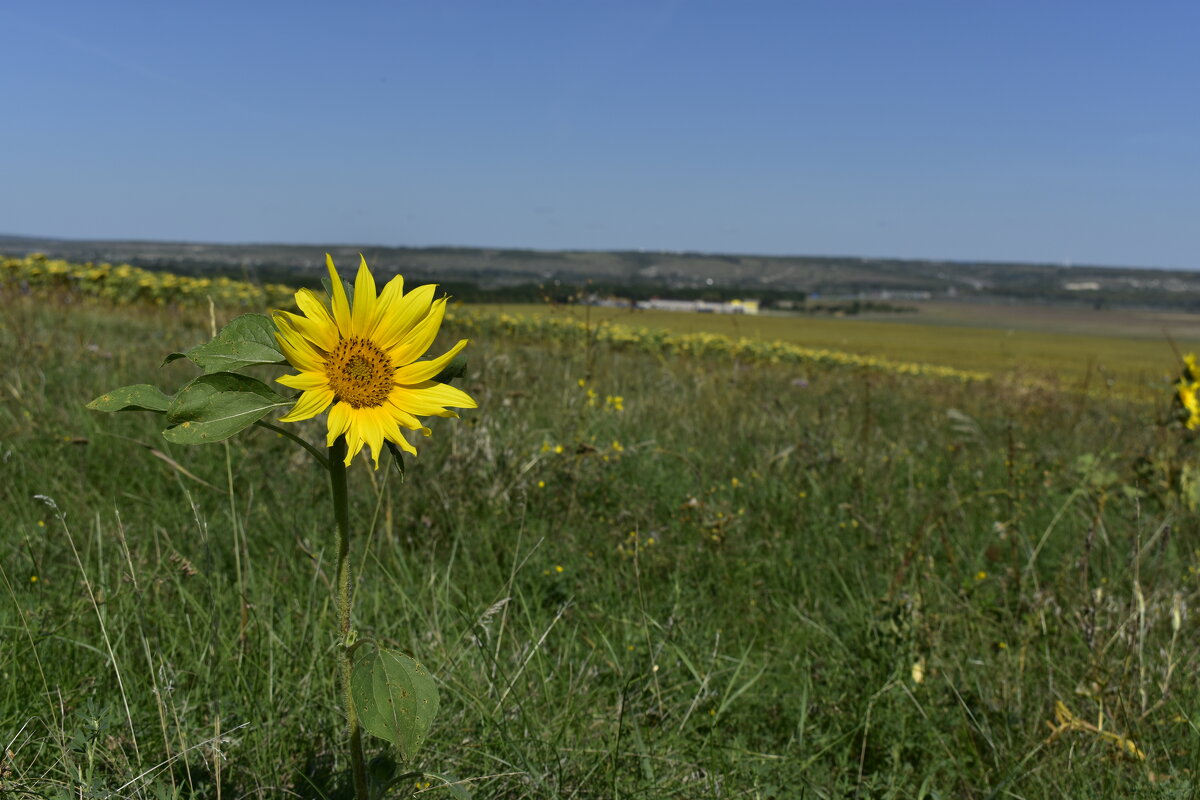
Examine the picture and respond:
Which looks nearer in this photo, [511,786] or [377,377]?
[377,377]

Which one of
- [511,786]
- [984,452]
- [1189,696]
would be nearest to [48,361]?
[511,786]

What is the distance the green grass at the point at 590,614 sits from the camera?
1.73 m

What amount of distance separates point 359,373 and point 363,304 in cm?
10

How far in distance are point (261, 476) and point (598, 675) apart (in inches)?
80.0

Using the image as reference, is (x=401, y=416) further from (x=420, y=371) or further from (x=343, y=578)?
(x=343, y=578)

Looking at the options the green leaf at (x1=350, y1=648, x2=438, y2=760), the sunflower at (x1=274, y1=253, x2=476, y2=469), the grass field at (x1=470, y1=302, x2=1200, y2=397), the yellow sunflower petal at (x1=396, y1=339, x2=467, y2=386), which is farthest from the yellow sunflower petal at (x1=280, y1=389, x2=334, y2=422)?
the grass field at (x1=470, y1=302, x2=1200, y2=397)

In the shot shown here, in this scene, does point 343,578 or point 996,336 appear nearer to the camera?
point 343,578

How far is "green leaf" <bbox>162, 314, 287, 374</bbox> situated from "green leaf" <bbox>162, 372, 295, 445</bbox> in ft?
0.10

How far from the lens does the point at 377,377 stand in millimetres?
1172

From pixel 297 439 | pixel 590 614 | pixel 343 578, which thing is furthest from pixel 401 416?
pixel 590 614

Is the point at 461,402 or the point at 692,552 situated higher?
the point at 461,402

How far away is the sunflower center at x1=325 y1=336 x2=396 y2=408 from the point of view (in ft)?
3.75

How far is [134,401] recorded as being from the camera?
1060 millimetres

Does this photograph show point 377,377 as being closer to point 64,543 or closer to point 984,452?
point 64,543
